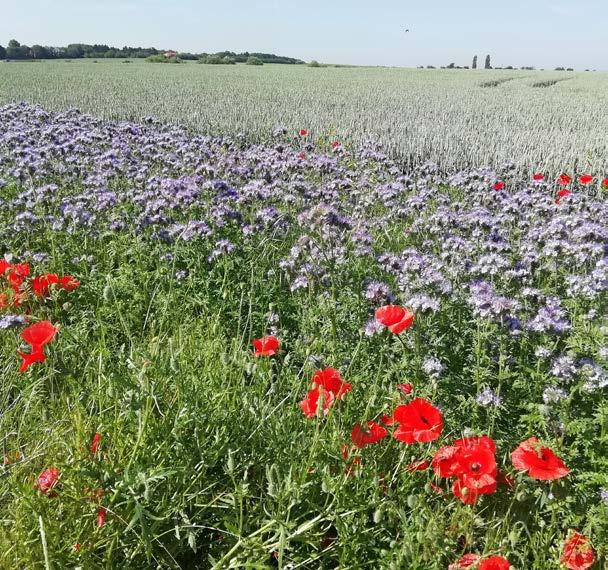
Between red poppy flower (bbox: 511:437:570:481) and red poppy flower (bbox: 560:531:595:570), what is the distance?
0.74ft

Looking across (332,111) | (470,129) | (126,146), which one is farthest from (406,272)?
(332,111)

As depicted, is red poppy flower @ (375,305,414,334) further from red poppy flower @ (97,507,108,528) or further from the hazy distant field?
the hazy distant field

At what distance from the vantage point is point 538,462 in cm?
184

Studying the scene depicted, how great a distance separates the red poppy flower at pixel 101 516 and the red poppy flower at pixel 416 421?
0.96 metres

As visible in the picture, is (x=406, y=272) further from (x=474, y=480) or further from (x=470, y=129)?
(x=470, y=129)

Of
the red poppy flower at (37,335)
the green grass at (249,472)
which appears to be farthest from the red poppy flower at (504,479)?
the red poppy flower at (37,335)

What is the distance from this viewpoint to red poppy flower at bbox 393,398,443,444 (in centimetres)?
191

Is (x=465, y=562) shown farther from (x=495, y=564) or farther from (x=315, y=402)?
(x=315, y=402)

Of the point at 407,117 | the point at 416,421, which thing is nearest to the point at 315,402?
the point at 416,421

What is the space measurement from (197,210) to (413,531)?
346 cm

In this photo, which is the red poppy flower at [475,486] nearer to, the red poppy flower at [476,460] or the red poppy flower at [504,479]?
the red poppy flower at [476,460]

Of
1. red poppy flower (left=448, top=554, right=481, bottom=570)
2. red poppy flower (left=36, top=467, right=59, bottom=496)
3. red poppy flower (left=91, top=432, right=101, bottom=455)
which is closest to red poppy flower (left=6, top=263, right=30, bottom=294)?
red poppy flower (left=91, top=432, right=101, bottom=455)

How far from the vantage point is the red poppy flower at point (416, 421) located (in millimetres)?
1909

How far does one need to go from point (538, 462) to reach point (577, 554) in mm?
311
